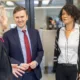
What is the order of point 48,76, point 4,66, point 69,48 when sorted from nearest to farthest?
1. point 4,66
2. point 69,48
3. point 48,76

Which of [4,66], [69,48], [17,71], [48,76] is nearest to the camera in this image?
[4,66]

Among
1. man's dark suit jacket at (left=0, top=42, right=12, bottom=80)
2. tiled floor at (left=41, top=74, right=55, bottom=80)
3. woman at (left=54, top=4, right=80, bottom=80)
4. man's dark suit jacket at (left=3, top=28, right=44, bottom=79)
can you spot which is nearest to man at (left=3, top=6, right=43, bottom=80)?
man's dark suit jacket at (left=3, top=28, right=44, bottom=79)

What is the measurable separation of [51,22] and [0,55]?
3.05 meters

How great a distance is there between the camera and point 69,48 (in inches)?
108

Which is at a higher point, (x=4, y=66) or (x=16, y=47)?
(x=4, y=66)

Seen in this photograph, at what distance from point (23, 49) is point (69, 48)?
0.55 metres

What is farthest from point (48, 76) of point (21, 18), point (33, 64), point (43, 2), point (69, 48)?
point (21, 18)

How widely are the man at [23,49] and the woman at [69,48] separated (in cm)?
27

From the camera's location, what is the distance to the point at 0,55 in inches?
55.3

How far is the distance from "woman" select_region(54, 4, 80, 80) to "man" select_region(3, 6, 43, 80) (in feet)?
0.89

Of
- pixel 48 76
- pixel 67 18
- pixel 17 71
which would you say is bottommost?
pixel 48 76

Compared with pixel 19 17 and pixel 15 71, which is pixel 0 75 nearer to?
pixel 15 71

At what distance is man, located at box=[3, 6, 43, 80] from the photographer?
2592mm

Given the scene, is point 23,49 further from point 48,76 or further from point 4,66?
point 48,76
